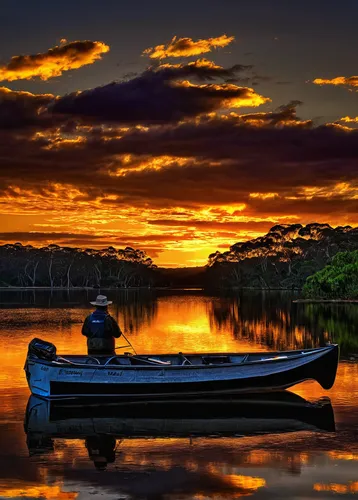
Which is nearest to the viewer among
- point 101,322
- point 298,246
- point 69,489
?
point 69,489

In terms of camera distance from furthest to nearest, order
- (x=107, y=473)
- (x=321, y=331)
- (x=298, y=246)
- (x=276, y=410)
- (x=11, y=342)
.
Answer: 1. (x=298, y=246)
2. (x=321, y=331)
3. (x=11, y=342)
4. (x=276, y=410)
5. (x=107, y=473)

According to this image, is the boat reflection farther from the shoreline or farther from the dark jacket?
the shoreline

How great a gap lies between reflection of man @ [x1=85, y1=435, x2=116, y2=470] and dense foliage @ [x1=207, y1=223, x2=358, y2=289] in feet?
423

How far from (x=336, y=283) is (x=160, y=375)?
7573cm

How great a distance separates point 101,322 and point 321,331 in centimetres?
2580

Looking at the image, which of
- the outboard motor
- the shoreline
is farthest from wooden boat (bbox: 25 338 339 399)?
the shoreline

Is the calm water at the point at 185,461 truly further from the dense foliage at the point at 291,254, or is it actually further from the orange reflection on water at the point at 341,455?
the dense foliage at the point at 291,254

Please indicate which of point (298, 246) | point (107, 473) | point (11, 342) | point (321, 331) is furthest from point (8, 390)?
point (298, 246)

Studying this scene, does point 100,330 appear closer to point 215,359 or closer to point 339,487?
point 215,359

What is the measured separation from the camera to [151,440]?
1609 cm

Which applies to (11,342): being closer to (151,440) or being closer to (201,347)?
(201,347)

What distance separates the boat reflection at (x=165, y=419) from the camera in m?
16.5

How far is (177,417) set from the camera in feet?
61.9

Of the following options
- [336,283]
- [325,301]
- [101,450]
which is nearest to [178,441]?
[101,450]
